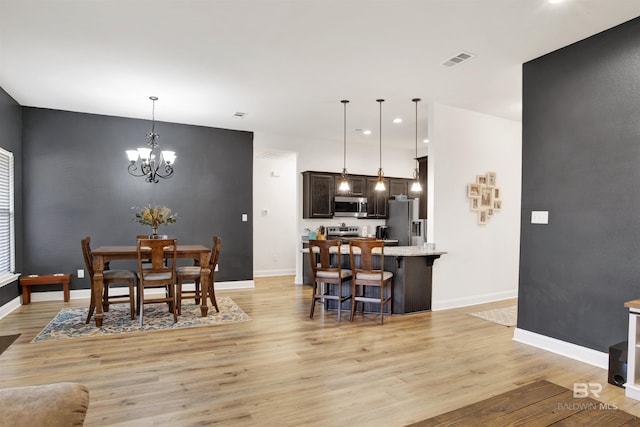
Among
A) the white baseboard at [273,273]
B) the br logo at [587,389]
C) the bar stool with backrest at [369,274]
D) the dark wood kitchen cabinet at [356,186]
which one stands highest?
the dark wood kitchen cabinet at [356,186]

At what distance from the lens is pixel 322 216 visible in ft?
23.7

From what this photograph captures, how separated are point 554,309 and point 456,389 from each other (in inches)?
58.9

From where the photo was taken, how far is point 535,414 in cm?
138

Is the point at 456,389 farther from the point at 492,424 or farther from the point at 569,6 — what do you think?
the point at 569,6

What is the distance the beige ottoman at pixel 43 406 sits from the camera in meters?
0.99

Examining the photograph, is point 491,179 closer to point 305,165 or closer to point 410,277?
point 410,277

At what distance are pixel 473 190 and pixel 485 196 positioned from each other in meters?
0.28

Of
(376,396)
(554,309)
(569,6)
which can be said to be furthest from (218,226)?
(569,6)

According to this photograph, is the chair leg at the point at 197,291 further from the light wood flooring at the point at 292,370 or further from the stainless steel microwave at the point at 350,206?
the stainless steel microwave at the point at 350,206

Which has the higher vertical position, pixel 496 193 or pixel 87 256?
pixel 496 193

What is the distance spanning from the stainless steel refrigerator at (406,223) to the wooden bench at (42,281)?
17.9 feet

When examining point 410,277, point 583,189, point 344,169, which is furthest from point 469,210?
point 583,189

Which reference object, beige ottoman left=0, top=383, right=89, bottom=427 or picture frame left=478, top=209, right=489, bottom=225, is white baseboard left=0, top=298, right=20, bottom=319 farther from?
picture frame left=478, top=209, right=489, bottom=225

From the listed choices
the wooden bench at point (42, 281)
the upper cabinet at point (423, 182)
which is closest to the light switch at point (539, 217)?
the upper cabinet at point (423, 182)
